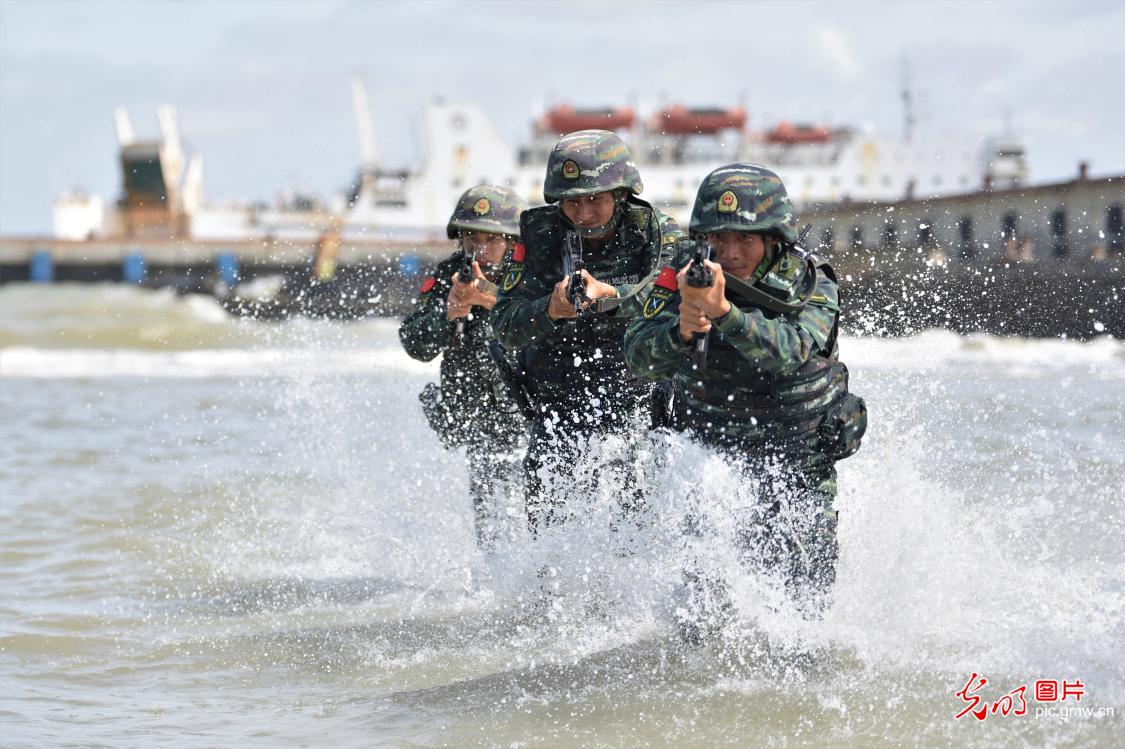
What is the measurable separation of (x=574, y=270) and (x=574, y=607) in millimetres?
1580

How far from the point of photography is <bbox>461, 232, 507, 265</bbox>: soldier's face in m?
7.24

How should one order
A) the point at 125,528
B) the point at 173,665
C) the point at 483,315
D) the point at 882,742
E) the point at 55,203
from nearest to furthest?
the point at 882,742 → the point at 173,665 → the point at 483,315 → the point at 125,528 → the point at 55,203

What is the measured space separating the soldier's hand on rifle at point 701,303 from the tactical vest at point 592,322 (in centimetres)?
123

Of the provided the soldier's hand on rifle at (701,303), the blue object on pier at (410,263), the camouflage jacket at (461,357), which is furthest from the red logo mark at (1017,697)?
→ the blue object on pier at (410,263)

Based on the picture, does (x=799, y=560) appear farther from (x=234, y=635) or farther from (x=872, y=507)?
(x=234, y=635)

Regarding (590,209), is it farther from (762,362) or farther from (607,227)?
(762,362)

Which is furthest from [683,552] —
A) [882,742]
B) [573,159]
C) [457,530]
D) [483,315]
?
[457,530]

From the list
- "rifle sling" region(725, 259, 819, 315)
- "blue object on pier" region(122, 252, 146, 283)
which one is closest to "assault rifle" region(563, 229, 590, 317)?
"rifle sling" region(725, 259, 819, 315)

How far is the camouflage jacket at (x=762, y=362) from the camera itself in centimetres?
476

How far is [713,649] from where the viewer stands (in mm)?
5445

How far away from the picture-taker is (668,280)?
4.87 meters

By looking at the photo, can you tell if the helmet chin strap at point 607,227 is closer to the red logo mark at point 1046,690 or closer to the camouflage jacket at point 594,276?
the camouflage jacket at point 594,276

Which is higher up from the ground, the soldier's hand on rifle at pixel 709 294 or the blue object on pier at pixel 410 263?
the blue object on pier at pixel 410 263

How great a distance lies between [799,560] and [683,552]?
45cm
